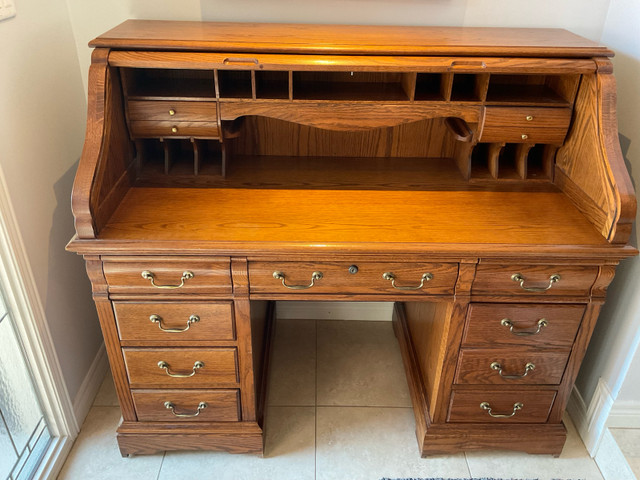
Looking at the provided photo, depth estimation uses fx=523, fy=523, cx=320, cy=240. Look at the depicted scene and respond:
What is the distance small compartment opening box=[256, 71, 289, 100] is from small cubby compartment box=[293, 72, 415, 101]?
0.11 ft

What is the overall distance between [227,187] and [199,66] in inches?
14.4

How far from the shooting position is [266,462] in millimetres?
1700

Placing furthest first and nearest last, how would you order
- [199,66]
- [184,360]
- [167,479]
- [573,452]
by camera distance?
[573,452] → [167,479] → [184,360] → [199,66]

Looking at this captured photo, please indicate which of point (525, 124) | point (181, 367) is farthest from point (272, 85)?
point (181, 367)

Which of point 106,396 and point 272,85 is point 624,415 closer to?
point 272,85

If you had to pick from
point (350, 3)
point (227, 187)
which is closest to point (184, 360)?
point (227, 187)

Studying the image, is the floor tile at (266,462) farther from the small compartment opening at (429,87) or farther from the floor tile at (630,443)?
the small compartment opening at (429,87)

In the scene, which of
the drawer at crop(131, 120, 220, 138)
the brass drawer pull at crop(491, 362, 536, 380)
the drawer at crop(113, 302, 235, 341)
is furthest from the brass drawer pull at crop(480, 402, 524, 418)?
the drawer at crop(131, 120, 220, 138)

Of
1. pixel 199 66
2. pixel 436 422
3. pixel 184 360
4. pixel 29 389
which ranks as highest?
pixel 199 66

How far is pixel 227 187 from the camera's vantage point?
1.57 meters

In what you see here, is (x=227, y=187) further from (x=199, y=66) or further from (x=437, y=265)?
(x=437, y=265)

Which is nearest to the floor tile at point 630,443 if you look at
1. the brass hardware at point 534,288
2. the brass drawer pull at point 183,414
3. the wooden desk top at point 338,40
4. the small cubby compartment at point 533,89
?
the brass hardware at point 534,288

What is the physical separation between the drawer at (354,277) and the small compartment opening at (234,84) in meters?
0.49

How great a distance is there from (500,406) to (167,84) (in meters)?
1.43
